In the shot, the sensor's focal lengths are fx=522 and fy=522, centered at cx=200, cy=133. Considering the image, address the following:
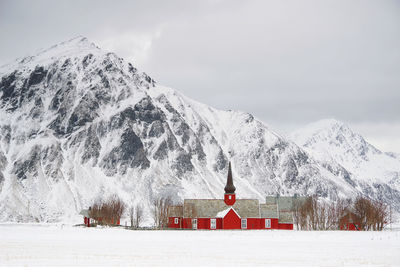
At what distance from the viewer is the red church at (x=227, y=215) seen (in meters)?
115

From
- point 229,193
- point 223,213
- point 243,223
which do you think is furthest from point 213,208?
point 243,223

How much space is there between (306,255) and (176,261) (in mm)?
12113

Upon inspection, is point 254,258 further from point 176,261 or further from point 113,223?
point 113,223

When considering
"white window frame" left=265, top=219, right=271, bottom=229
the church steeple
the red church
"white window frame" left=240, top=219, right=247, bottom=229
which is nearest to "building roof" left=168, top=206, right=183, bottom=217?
the red church

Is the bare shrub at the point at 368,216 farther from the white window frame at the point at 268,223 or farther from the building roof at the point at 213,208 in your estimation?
the building roof at the point at 213,208

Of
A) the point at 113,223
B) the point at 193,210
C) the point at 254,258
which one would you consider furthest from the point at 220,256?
the point at 113,223

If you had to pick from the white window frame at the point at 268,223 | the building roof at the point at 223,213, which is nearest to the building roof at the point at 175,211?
the building roof at the point at 223,213

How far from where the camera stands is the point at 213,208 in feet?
385

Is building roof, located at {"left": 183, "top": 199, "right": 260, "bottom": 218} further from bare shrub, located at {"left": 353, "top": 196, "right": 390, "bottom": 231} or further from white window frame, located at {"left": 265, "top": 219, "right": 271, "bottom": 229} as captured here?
bare shrub, located at {"left": 353, "top": 196, "right": 390, "bottom": 231}

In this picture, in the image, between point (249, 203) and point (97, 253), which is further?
point (249, 203)

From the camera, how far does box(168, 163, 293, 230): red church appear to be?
4540 inches

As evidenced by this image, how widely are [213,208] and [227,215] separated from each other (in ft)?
14.1

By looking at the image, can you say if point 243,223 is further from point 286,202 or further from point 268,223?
point 286,202

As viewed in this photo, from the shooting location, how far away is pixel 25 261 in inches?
1468
